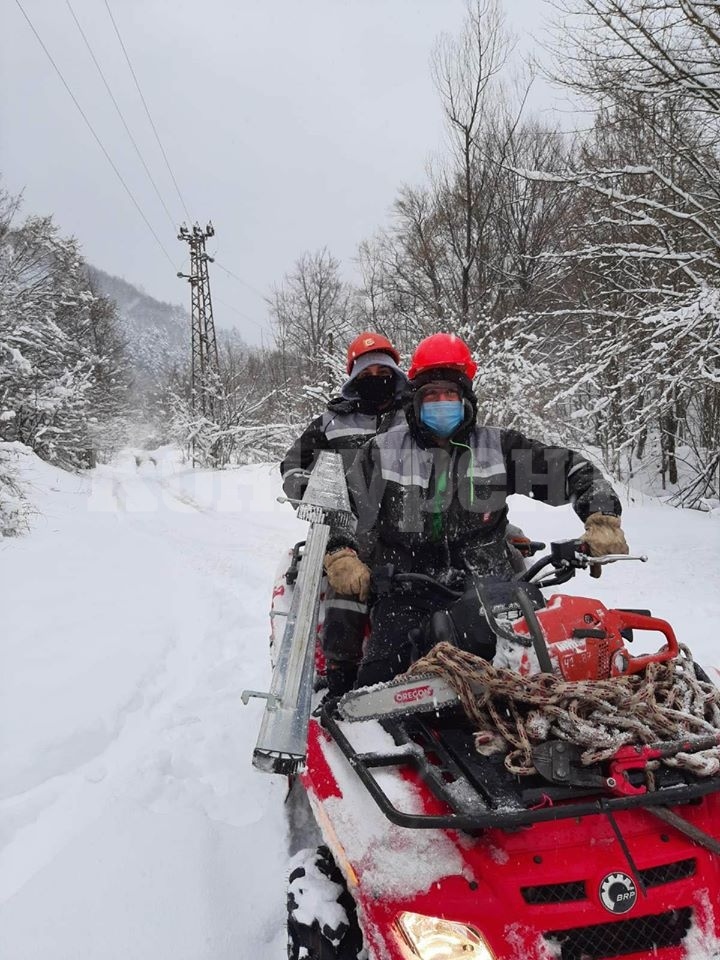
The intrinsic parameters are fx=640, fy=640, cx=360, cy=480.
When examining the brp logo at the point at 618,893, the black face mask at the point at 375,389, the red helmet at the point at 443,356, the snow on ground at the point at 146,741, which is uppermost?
the red helmet at the point at 443,356

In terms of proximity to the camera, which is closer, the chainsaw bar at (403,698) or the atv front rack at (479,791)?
the atv front rack at (479,791)

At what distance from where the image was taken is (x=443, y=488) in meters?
2.70

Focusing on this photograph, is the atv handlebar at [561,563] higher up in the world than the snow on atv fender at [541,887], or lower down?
higher up

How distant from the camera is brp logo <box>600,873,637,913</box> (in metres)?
1.32

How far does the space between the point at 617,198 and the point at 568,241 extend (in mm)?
5389

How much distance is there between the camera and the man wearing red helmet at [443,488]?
8.50ft

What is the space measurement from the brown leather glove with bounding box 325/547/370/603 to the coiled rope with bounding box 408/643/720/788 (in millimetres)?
667

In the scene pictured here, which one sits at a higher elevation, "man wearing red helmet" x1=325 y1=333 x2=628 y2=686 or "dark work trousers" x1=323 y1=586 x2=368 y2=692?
"man wearing red helmet" x1=325 y1=333 x2=628 y2=686

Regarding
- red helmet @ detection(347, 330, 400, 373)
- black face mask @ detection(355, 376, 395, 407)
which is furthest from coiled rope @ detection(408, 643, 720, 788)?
red helmet @ detection(347, 330, 400, 373)

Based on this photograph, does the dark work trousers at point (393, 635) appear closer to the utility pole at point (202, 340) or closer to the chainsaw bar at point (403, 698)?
the chainsaw bar at point (403, 698)

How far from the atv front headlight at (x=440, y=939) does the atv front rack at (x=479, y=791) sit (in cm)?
17

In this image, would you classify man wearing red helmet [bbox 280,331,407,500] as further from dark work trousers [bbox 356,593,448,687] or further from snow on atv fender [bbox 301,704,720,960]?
snow on atv fender [bbox 301,704,720,960]

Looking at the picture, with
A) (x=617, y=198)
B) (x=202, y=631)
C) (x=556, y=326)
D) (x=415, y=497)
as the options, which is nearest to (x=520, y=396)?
(x=556, y=326)

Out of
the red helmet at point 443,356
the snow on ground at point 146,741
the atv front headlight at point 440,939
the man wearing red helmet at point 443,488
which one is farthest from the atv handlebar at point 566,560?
the snow on ground at point 146,741
